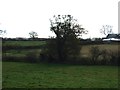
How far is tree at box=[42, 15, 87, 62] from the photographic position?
51406 mm

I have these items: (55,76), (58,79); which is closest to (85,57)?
(55,76)

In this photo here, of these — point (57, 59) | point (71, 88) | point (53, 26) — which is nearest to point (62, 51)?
point (57, 59)

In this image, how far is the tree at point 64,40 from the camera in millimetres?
51406

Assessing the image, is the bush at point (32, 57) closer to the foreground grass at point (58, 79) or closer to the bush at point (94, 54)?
the bush at point (94, 54)

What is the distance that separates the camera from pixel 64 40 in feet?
173

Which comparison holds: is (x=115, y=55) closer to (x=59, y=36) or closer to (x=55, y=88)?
(x=59, y=36)

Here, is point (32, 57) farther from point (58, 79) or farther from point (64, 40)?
point (58, 79)

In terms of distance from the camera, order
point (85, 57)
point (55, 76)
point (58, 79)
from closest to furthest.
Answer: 1. point (58, 79)
2. point (55, 76)
3. point (85, 57)

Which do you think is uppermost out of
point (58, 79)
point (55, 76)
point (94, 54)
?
point (94, 54)

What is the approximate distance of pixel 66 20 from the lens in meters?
53.8

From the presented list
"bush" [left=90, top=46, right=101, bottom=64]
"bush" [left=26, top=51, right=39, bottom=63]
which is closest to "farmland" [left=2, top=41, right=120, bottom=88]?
"bush" [left=26, top=51, right=39, bottom=63]

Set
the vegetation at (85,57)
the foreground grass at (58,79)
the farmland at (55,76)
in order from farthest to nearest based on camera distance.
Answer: the vegetation at (85,57)
the farmland at (55,76)
the foreground grass at (58,79)

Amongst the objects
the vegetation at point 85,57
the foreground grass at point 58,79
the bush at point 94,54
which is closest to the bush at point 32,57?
the vegetation at point 85,57

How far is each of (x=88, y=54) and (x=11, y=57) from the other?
13064mm
